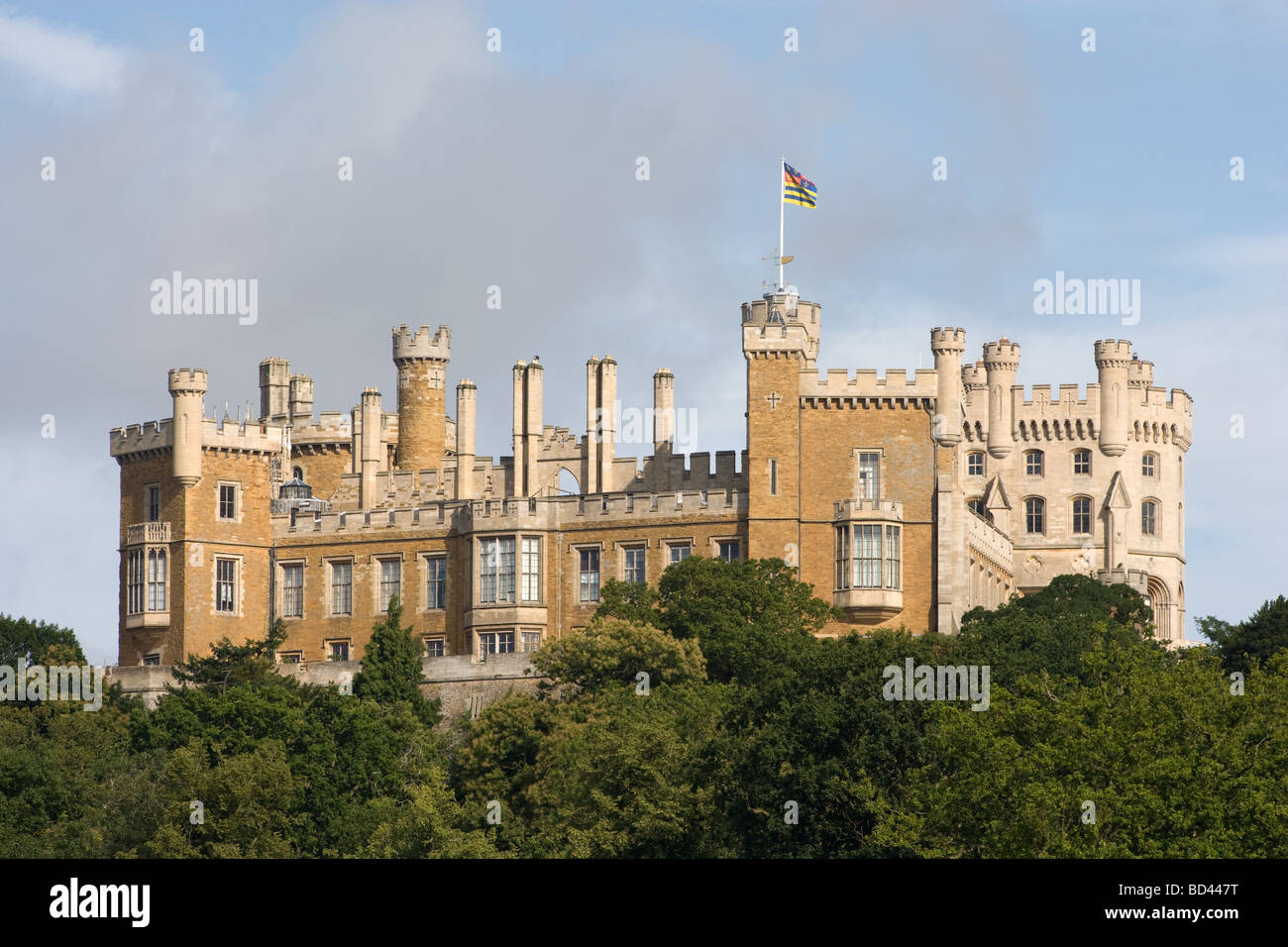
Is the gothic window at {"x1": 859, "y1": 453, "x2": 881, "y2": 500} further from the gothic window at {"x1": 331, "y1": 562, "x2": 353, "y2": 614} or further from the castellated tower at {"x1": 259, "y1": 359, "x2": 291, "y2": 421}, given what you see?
the castellated tower at {"x1": 259, "y1": 359, "x2": 291, "y2": 421}

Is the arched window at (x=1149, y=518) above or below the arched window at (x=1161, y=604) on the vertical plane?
above

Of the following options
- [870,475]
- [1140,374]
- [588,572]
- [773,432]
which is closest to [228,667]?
[588,572]

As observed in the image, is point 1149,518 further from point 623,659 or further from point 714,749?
point 714,749

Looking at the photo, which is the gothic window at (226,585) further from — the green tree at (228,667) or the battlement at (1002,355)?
the battlement at (1002,355)

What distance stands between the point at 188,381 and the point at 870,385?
2200cm

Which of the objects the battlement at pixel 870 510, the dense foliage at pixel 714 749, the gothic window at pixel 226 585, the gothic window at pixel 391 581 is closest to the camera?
the dense foliage at pixel 714 749

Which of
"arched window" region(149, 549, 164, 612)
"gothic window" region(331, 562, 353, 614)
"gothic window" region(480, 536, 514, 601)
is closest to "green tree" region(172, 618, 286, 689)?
"arched window" region(149, 549, 164, 612)

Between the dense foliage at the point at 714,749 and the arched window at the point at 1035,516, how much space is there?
14.9 metres

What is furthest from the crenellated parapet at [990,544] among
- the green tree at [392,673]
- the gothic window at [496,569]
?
the green tree at [392,673]

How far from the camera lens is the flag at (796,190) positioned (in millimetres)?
77812

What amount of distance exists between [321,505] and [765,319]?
58.1 feet

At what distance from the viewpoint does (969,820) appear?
44.8 m

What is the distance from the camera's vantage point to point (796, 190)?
7788cm
